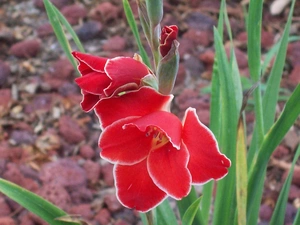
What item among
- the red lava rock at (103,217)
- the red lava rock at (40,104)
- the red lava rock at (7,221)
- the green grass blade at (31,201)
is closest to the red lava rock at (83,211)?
the red lava rock at (103,217)

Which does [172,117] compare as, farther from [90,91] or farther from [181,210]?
[181,210]

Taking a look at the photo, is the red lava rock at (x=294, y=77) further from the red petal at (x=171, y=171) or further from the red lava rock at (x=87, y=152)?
the red petal at (x=171, y=171)

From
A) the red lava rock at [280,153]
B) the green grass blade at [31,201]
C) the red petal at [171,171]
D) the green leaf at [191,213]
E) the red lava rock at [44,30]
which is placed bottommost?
the red lava rock at [280,153]

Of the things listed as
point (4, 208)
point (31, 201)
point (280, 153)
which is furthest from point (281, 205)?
point (4, 208)

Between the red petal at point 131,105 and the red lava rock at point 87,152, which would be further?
the red lava rock at point 87,152

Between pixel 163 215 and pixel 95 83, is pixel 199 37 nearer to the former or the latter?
pixel 163 215

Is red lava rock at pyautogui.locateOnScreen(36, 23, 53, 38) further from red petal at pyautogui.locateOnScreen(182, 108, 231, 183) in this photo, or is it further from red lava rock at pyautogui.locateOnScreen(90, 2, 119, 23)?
red petal at pyautogui.locateOnScreen(182, 108, 231, 183)
